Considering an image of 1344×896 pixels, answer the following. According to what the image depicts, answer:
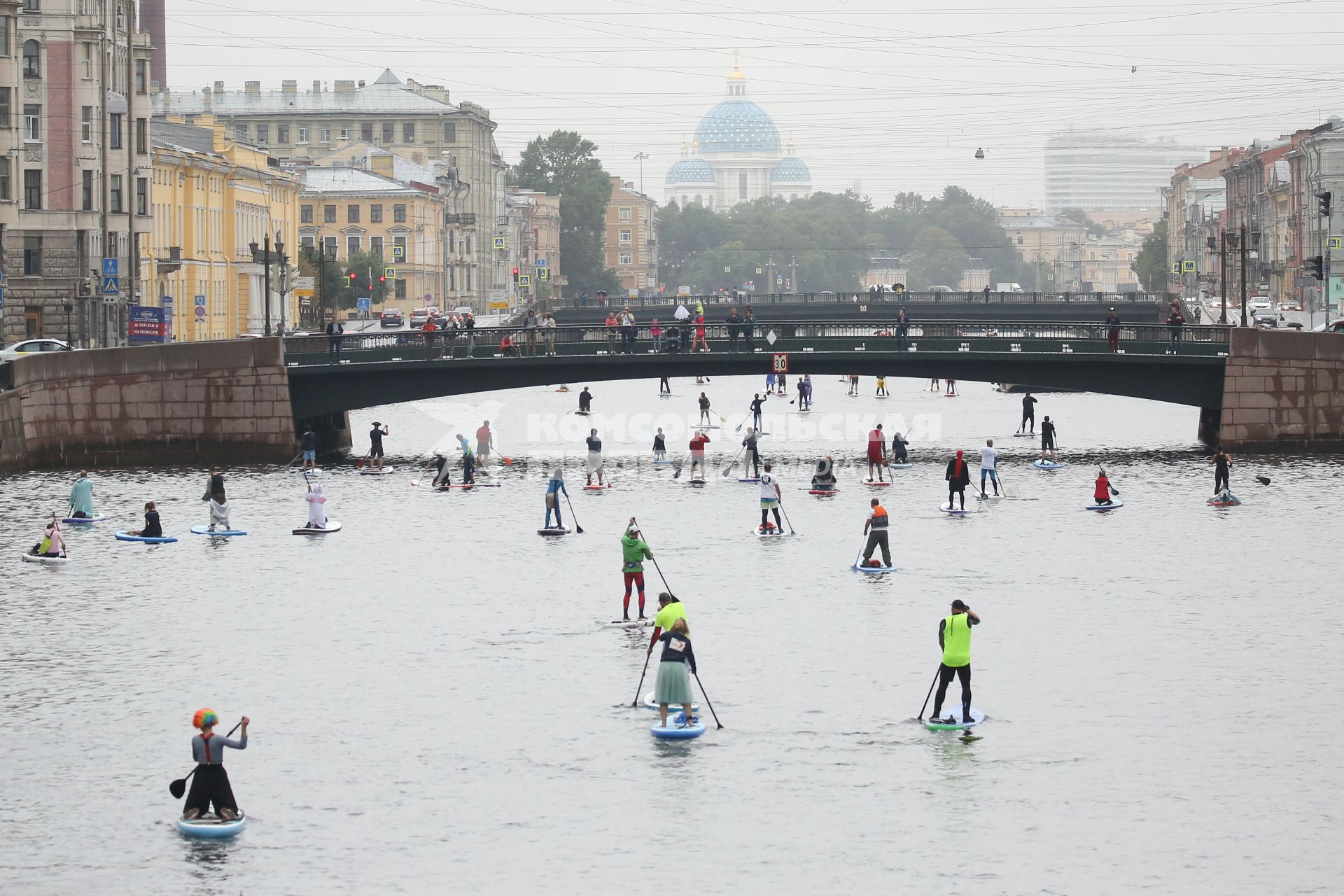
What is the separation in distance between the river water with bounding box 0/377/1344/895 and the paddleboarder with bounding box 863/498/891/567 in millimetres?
636

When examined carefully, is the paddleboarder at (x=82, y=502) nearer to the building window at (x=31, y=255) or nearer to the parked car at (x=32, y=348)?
the parked car at (x=32, y=348)

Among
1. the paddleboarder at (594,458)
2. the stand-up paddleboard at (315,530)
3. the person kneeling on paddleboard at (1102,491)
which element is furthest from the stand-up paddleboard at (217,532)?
the person kneeling on paddleboard at (1102,491)

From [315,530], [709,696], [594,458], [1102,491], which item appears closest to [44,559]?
[315,530]

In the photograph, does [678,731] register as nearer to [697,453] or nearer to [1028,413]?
[697,453]

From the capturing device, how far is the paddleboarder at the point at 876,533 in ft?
154

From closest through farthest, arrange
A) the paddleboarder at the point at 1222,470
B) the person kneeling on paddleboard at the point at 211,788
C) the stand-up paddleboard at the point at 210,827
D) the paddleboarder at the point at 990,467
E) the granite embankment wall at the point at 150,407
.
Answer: the person kneeling on paddleboard at the point at 211,788, the stand-up paddleboard at the point at 210,827, the paddleboarder at the point at 1222,470, the paddleboarder at the point at 990,467, the granite embankment wall at the point at 150,407

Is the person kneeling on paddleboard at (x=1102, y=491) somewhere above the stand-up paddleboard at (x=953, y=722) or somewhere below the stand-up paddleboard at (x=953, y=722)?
above

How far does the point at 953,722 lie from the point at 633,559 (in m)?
10.0

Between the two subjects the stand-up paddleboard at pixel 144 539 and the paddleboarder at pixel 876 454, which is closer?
the stand-up paddleboard at pixel 144 539

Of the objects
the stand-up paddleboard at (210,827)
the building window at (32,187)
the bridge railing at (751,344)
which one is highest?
the building window at (32,187)

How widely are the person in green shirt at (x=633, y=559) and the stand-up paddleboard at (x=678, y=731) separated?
7630mm

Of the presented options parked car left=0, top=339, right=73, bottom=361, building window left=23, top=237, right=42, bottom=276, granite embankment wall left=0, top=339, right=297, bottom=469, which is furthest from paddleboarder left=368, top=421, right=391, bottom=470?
building window left=23, top=237, right=42, bottom=276

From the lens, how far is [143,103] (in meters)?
97.5

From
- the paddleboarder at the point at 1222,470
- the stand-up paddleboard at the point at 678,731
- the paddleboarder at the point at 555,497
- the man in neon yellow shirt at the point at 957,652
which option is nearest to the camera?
the man in neon yellow shirt at the point at 957,652
